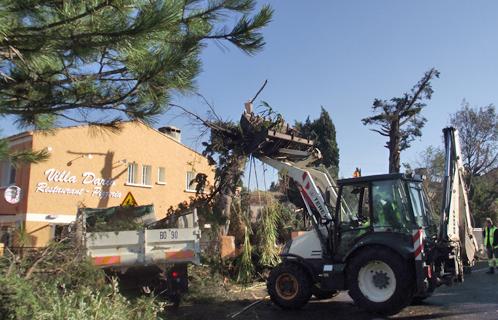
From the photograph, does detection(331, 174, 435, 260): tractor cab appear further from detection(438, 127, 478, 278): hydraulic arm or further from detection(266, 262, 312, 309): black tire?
detection(266, 262, 312, 309): black tire

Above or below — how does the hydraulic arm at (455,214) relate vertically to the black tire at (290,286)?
above

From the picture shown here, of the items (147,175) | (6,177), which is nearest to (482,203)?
(147,175)

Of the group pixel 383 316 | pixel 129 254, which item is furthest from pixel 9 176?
pixel 383 316

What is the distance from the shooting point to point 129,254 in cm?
1052

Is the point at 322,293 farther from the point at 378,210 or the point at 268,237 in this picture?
the point at 268,237

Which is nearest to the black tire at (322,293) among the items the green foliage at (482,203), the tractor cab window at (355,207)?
the tractor cab window at (355,207)

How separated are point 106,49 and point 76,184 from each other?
21194 mm

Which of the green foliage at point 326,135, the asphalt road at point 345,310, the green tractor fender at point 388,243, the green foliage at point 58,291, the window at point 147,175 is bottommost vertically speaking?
the asphalt road at point 345,310

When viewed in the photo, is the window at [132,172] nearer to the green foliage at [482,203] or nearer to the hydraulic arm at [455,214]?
the green foliage at [482,203]

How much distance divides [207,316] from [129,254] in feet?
6.43

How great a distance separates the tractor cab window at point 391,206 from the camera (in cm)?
978

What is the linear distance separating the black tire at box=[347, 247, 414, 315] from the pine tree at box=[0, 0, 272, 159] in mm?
4761

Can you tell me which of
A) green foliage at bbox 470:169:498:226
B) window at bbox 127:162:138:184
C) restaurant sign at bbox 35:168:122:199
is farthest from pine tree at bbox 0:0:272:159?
green foliage at bbox 470:169:498:226

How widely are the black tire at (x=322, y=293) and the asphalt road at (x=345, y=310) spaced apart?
126 millimetres
